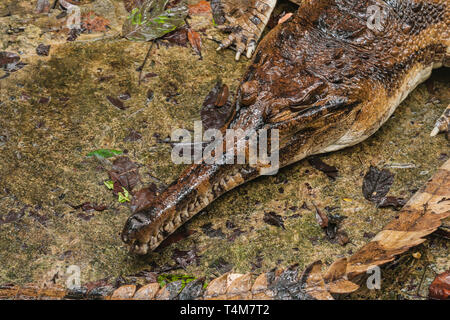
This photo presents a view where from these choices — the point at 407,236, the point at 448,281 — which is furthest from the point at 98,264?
the point at 448,281

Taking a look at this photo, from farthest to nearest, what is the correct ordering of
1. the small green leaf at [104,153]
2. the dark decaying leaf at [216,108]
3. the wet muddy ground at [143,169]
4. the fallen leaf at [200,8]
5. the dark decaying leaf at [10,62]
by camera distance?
the fallen leaf at [200,8], the dark decaying leaf at [10,62], the dark decaying leaf at [216,108], the small green leaf at [104,153], the wet muddy ground at [143,169]

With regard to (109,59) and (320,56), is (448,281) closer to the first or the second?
(320,56)

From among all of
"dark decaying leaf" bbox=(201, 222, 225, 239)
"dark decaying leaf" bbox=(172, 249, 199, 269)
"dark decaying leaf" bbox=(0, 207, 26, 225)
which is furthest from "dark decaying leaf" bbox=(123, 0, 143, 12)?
"dark decaying leaf" bbox=(172, 249, 199, 269)

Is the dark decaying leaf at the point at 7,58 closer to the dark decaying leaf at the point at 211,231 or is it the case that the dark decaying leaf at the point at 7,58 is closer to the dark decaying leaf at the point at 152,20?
the dark decaying leaf at the point at 152,20

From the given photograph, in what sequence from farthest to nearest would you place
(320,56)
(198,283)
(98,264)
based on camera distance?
(320,56), (98,264), (198,283)

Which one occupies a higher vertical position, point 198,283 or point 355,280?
point 355,280

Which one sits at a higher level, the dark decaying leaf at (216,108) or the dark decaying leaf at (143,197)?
the dark decaying leaf at (216,108)

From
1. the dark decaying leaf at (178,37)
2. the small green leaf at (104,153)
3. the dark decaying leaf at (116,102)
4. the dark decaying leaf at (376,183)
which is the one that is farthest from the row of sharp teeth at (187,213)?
the dark decaying leaf at (178,37)
